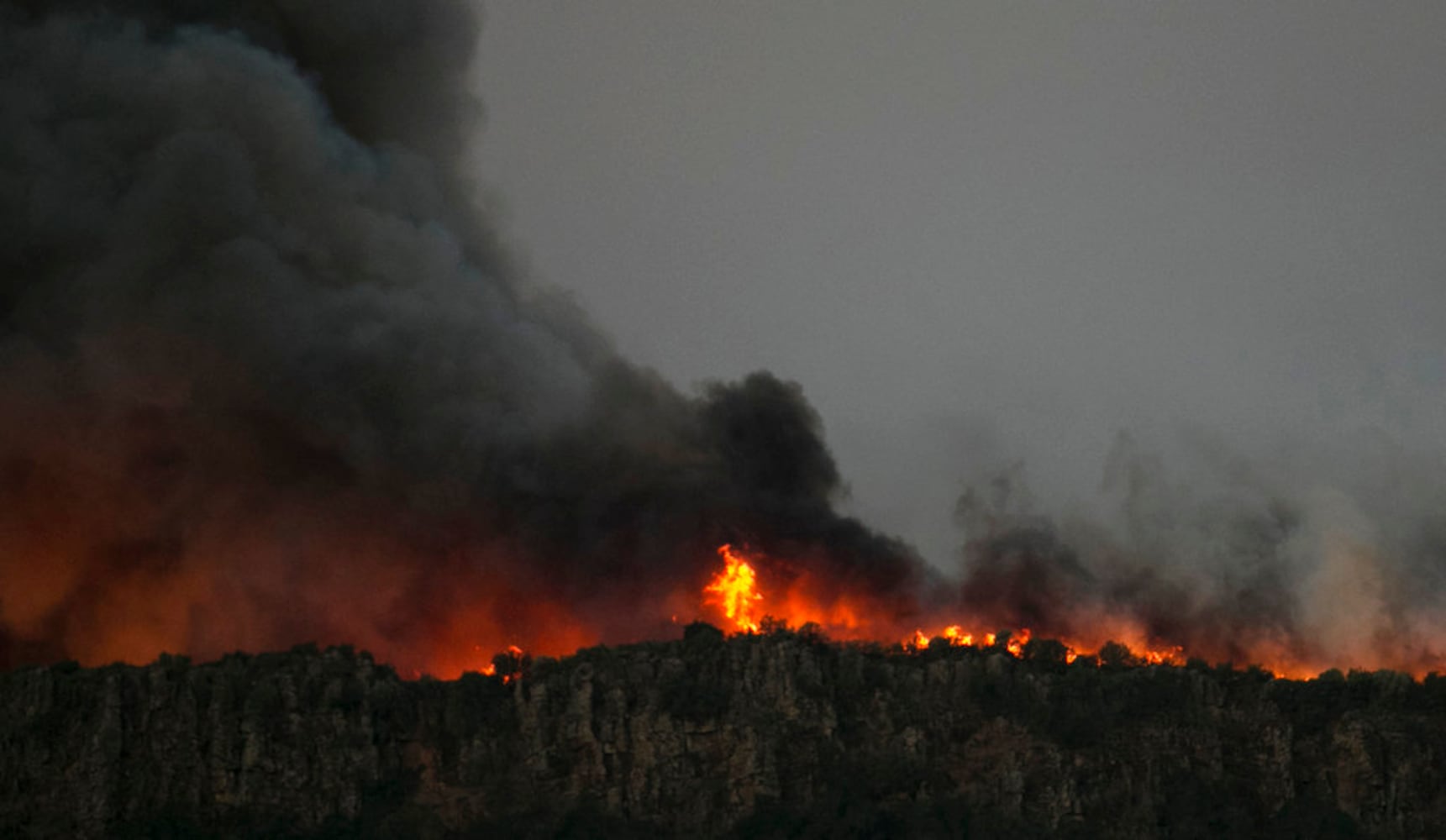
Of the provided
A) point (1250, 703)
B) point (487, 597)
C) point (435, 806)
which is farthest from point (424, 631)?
point (1250, 703)

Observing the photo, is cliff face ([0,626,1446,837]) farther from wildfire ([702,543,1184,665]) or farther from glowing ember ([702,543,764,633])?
glowing ember ([702,543,764,633])

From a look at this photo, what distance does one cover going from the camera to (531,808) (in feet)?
277

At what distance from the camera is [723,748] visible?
86.4m

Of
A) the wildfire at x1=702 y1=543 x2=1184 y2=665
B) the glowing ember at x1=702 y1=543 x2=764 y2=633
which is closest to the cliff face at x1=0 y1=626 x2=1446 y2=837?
the wildfire at x1=702 y1=543 x2=1184 y2=665

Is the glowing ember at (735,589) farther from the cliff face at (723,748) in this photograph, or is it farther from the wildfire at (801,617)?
the cliff face at (723,748)

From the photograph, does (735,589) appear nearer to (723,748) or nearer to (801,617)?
(801,617)

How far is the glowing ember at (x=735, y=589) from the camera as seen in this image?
97.8 meters

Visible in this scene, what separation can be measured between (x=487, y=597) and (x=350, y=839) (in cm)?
2112

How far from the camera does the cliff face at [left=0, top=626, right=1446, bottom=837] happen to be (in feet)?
270

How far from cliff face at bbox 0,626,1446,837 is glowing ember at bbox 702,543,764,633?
7.37 metres

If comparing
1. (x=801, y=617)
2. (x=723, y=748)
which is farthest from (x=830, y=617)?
(x=723, y=748)

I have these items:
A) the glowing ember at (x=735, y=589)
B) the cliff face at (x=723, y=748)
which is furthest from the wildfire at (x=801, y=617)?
the cliff face at (x=723, y=748)

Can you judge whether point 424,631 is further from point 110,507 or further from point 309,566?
point 110,507

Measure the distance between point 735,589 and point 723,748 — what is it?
13049mm
